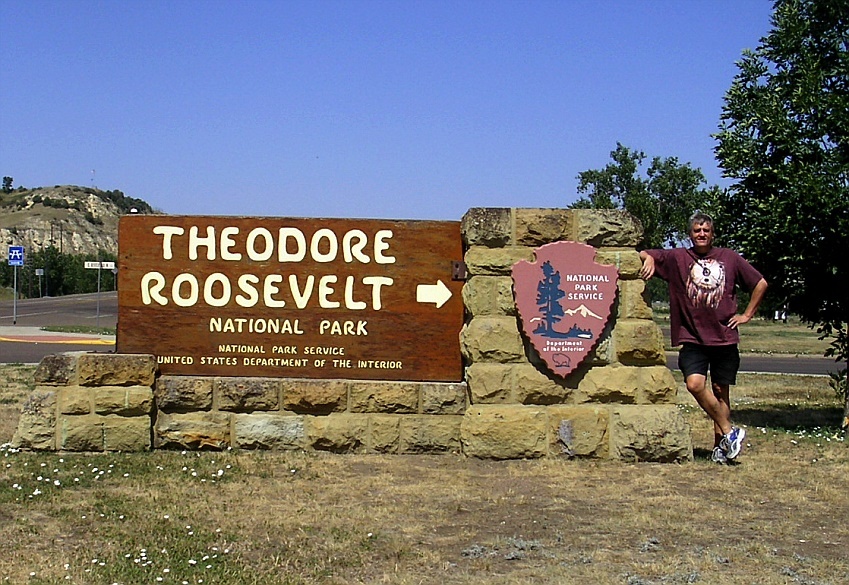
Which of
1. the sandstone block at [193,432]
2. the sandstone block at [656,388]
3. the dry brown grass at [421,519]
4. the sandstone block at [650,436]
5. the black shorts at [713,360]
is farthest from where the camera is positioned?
the sandstone block at [193,432]

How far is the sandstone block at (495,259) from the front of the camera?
8031mm

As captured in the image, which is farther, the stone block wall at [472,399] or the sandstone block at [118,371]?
the sandstone block at [118,371]

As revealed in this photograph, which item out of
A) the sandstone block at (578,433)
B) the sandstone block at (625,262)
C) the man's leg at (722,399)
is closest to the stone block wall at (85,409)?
the sandstone block at (578,433)

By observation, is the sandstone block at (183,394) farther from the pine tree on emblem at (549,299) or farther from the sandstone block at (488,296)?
the pine tree on emblem at (549,299)

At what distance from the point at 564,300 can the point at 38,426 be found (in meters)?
4.31

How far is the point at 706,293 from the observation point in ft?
24.8

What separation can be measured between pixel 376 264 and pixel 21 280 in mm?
69932

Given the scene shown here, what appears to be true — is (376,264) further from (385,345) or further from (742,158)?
(742,158)

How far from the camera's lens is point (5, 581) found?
15.2 ft

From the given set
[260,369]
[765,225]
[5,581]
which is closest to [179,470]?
[260,369]

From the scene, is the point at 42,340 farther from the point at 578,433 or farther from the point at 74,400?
the point at 578,433

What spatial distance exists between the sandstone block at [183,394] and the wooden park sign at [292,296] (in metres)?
0.20

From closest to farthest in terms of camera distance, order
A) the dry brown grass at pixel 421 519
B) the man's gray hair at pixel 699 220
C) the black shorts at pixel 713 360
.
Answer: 1. the dry brown grass at pixel 421 519
2. the black shorts at pixel 713 360
3. the man's gray hair at pixel 699 220

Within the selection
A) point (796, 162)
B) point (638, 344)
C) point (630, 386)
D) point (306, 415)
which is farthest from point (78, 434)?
point (796, 162)
